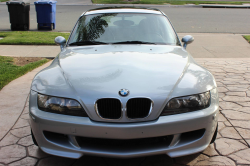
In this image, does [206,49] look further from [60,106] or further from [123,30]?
[60,106]

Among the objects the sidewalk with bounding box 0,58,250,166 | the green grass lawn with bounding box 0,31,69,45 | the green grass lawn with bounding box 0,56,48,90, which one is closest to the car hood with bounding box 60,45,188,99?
the sidewalk with bounding box 0,58,250,166

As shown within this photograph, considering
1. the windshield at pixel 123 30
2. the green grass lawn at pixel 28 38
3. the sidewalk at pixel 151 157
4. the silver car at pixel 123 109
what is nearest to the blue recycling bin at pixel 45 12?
A: the green grass lawn at pixel 28 38

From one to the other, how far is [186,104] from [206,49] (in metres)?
6.39

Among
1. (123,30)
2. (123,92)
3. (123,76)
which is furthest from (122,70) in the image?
(123,30)

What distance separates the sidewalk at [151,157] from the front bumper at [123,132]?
0.38 m

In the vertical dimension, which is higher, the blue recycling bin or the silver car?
the silver car

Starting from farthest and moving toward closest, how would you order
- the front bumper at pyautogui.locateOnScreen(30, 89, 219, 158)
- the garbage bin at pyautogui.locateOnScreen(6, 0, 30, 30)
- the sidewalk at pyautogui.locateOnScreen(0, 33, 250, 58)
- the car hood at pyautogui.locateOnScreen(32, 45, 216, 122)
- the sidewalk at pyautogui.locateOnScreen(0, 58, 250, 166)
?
the garbage bin at pyautogui.locateOnScreen(6, 0, 30, 30)
the sidewalk at pyautogui.locateOnScreen(0, 33, 250, 58)
the sidewalk at pyautogui.locateOnScreen(0, 58, 250, 166)
the car hood at pyautogui.locateOnScreen(32, 45, 216, 122)
the front bumper at pyautogui.locateOnScreen(30, 89, 219, 158)

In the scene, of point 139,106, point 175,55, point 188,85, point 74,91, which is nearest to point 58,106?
point 74,91

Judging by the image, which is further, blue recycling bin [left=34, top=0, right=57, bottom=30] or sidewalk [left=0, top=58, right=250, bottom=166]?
blue recycling bin [left=34, top=0, right=57, bottom=30]

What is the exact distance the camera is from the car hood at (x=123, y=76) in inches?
96.4

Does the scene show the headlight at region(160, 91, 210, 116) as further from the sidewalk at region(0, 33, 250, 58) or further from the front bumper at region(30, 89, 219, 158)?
the sidewalk at region(0, 33, 250, 58)

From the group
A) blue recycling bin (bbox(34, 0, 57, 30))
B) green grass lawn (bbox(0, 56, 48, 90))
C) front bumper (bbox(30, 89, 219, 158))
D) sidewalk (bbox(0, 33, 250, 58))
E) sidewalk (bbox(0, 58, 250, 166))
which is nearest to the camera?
front bumper (bbox(30, 89, 219, 158))

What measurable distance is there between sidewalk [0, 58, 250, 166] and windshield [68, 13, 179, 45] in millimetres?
1358

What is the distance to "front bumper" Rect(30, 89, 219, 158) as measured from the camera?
92.4 inches
